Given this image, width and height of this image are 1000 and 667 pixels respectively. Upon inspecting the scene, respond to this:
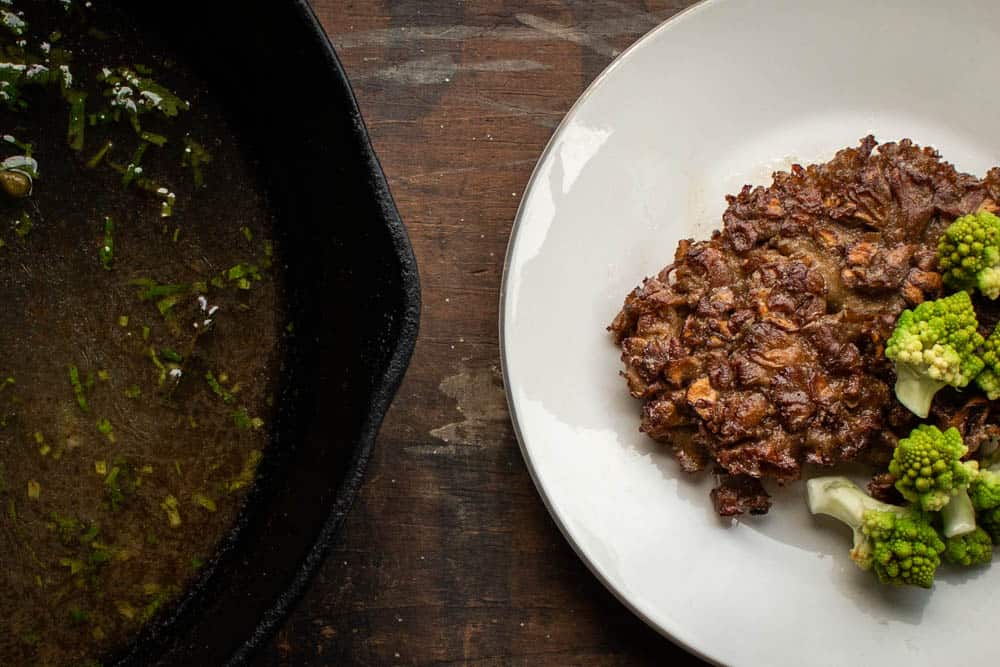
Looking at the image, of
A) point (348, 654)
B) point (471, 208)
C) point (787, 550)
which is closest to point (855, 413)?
point (787, 550)

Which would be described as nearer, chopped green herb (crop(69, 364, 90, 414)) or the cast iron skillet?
the cast iron skillet

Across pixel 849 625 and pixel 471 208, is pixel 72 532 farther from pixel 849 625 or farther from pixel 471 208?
pixel 849 625

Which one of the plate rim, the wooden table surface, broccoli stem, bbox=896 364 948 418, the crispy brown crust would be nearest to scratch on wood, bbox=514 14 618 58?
the plate rim

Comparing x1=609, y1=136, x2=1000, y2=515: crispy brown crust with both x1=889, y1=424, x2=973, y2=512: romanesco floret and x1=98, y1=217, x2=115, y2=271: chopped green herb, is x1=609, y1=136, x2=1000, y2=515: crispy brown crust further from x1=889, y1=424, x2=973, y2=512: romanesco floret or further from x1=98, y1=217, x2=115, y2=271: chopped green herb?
x1=98, y1=217, x2=115, y2=271: chopped green herb

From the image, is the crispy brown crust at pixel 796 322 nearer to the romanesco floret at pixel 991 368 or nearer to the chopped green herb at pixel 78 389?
the romanesco floret at pixel 991 368

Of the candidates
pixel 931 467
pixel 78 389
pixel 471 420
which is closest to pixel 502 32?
pixel 471 420
